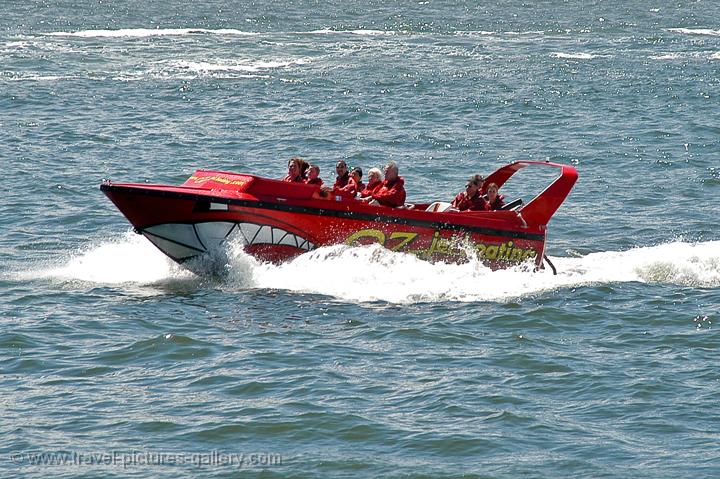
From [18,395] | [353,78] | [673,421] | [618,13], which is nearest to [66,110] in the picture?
[353,78]

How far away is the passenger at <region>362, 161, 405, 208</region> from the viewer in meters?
19.5

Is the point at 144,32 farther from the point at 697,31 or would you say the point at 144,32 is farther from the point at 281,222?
the point at 281,222

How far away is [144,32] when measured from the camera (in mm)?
51406

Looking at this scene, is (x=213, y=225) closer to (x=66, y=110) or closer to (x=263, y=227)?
(x=263, y=227)

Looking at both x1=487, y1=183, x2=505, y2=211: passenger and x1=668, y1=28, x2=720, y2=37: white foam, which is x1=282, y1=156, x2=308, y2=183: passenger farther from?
x1=668, y1=28, x2=720, y2=37: white foam

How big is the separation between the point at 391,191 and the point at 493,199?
6.19ft

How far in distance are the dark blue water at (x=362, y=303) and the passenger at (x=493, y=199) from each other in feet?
4.12

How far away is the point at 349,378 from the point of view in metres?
14.7

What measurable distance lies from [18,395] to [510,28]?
43161 mm

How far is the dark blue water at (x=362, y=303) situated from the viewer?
1287 cm

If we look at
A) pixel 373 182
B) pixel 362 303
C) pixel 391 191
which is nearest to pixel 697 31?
pixel 373 182

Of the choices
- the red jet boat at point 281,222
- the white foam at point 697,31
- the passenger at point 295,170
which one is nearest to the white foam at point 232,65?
the white foam at point 697,31

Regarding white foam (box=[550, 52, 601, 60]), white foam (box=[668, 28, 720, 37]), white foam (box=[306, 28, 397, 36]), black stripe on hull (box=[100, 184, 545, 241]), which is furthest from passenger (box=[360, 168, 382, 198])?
white foam (box=[668, 28, 720, 37])

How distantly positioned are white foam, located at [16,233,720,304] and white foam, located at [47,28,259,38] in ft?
101
